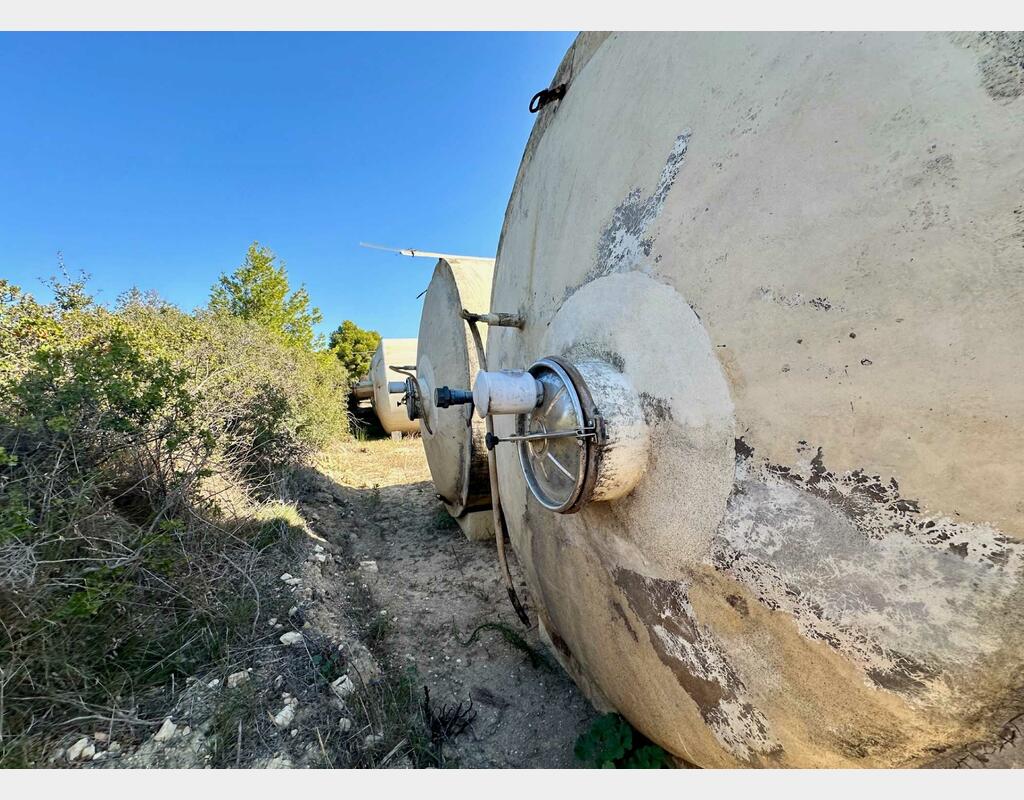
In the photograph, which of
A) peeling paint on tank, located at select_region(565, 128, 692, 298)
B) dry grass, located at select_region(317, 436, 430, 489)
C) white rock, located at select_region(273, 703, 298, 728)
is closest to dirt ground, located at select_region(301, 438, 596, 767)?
white rock, located at select_region(273, 703, 298, 728)

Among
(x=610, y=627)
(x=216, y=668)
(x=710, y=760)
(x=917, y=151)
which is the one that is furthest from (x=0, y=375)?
(x=917, y=151)

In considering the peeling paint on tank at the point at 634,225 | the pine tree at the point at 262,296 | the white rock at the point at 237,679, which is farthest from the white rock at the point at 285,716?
the pine tree at the point at 262,296

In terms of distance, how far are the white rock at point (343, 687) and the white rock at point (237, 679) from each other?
0.44 m

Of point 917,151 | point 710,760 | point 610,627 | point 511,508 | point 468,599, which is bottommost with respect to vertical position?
point 468,599

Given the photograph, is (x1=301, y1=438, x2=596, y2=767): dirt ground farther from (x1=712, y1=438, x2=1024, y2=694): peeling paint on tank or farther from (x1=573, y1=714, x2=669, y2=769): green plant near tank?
(x1=712, y1=438, x2=1024, y2=694): peeling paint on tank

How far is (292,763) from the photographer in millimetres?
1949

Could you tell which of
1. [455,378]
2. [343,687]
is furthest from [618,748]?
Result: [455,378]

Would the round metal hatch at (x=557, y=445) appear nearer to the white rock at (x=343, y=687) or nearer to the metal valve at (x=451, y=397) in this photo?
the metal valve at (x=451, y=397)

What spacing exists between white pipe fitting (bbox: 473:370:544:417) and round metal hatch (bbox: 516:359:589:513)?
38 mm

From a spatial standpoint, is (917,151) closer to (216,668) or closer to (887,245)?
(887,245)

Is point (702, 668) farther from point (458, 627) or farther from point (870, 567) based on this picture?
point (458, 627)

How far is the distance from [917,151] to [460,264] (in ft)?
12.0

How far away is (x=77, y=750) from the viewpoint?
1.92 meters

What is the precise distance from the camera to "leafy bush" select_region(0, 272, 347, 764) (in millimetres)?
2131
